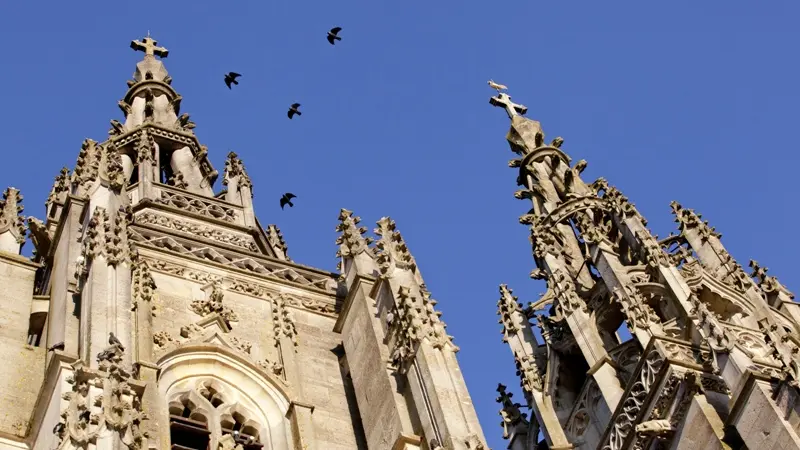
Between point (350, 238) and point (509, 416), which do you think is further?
point (509, 416)

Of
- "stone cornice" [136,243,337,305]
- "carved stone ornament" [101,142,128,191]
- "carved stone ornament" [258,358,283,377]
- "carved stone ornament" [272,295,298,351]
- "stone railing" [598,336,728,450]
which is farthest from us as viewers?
"stone railing" [598,336,728,450]

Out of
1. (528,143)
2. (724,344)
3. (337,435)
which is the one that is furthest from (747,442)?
(528,143)

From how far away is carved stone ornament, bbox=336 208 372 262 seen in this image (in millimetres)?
23016

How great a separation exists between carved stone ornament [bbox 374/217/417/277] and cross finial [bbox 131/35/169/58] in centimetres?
1678

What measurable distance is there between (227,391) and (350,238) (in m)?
4.05

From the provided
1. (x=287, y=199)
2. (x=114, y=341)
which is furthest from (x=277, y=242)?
(x=114, y=341)

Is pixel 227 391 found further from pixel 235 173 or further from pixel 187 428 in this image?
pixel 235 173

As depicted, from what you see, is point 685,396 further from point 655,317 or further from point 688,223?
point 688,223

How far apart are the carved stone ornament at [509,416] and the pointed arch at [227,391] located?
8.51m

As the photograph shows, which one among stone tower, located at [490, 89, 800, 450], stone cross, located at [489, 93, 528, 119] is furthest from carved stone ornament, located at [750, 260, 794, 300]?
stone cross, located at [489, 93, 528, 119]

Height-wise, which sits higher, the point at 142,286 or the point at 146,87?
the point at 146,87

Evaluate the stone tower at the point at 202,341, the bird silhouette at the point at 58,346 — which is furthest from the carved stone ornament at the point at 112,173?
the bird silhouette at the point at 58,346

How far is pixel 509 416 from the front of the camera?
2825 centimetres

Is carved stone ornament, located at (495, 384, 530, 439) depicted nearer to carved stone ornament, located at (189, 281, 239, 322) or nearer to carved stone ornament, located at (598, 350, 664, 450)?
carved stone ornament, located at (598, 350, 664, 450)
